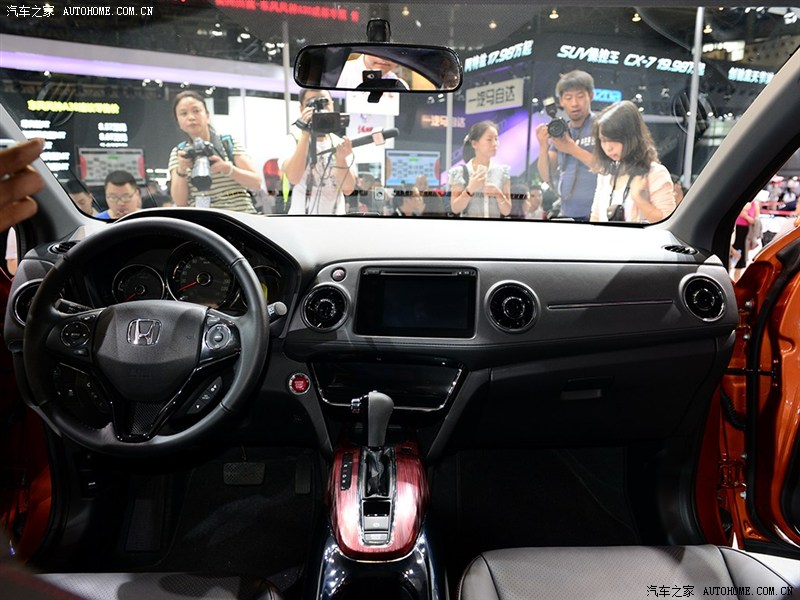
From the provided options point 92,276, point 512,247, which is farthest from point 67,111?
point 512,247

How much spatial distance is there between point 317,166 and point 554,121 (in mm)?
1081

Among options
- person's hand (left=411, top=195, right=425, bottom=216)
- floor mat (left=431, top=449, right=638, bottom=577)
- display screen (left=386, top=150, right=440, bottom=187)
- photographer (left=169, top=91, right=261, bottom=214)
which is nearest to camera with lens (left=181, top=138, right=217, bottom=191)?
photographer (left=169, top=91, right=261, bottom=214)

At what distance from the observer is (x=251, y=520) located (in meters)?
2.52

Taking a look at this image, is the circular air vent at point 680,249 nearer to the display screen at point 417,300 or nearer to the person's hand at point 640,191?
the person's hand at point 640,191

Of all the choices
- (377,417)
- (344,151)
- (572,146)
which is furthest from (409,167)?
(377,417)

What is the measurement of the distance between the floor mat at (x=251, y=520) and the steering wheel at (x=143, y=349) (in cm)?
99

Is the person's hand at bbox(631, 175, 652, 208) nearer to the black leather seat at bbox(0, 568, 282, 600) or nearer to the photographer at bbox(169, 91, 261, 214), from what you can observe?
the photographer at bbox(169, 91, 261, 214)

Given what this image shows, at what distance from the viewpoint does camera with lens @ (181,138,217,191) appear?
2.84 m

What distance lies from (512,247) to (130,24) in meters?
1.97

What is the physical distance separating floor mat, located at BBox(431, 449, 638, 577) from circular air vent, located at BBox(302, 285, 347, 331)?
0.86m

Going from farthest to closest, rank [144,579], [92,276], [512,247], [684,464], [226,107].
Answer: [226,107] → [684,464] → [512,247] → [92,276] → [144,579]

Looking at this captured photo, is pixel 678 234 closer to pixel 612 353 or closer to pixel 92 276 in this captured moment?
pixel 612 353

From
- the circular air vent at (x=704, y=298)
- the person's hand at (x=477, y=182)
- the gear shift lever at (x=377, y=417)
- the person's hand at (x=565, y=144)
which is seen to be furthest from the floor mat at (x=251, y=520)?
the person's hand at (x=565, y=144)

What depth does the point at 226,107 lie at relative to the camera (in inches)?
128
